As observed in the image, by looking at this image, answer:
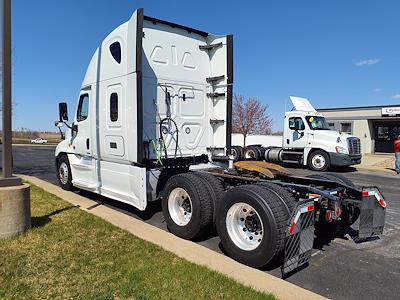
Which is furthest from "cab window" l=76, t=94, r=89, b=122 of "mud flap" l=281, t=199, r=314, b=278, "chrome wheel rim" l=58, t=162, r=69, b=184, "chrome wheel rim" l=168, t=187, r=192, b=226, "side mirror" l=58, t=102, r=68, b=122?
"mud flap" l=281, t=199, r=314, b=278

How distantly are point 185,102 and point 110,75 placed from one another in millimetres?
1562

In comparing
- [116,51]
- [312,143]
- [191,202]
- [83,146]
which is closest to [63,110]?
[83,146]

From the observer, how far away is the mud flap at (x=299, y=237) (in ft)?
13.0

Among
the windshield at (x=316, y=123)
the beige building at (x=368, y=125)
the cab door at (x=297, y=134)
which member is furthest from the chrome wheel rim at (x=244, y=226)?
the beige building at (x=368, y=125)

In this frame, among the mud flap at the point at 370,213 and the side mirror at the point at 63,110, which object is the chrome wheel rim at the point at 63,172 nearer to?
the side mirror at the point at 63,110

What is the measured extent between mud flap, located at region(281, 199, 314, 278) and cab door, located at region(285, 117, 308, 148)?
13.9 metres

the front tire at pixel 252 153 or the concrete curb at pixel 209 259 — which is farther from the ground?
the front tire at pixel 252 153

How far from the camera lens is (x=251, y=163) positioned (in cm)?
637

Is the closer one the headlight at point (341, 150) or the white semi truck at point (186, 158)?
the white semi truck at point (186, 158)

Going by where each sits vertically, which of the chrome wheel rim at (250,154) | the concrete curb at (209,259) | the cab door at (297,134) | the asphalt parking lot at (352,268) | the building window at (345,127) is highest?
the building window at (345,127)

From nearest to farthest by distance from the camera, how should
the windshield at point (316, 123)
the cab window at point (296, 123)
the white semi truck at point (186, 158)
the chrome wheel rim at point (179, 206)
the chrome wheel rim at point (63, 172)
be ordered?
the white semi truck at point (186, 158) < the chrome wheel rim at point (179, 206) < the chrome wheel rim at point (63, 172) < the windshield at point (316, 123) < the cab window at point (296, 123)

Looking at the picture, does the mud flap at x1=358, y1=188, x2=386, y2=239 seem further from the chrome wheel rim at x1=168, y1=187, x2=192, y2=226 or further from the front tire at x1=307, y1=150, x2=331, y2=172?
the front tire at x1=307, y1=150, x2=331, y2=172

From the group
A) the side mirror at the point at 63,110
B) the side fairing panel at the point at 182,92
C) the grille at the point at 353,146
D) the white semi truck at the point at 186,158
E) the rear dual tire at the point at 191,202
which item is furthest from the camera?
the grille at the point at 353,146

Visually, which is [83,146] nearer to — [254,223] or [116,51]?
[116,51]
